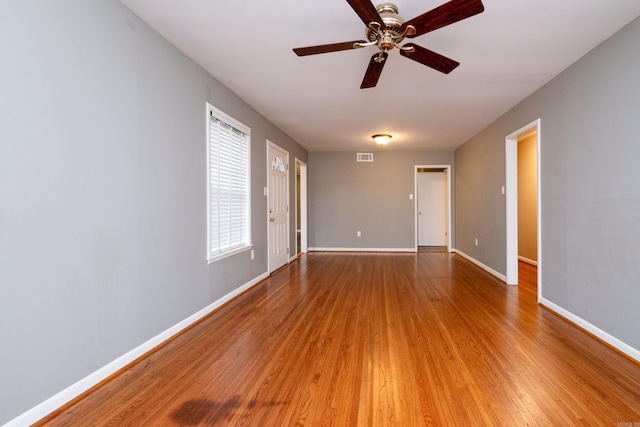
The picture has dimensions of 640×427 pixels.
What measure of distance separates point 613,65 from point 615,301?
5.85 ft

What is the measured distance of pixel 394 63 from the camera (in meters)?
3.03

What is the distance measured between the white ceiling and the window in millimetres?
462

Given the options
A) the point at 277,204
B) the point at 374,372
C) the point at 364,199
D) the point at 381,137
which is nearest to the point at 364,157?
the point at 364,199

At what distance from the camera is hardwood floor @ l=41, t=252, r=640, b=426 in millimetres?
1696

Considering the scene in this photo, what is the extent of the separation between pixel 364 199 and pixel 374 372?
231 inches

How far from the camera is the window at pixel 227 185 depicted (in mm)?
3359

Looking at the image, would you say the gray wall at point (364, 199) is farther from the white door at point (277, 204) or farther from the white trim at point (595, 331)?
the white trim at point (595, 331)

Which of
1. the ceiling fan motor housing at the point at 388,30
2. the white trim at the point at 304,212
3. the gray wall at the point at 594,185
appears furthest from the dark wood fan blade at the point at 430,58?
the white trim at the point at 304,212

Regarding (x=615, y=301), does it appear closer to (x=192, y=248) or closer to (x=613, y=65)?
(x=613, y=65)

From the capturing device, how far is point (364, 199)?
7.80 metres

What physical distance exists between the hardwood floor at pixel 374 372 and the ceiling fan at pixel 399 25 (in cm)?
207

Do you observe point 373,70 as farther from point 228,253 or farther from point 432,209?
point 432,209

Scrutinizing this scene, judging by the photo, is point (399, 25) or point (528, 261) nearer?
point (399, 25)

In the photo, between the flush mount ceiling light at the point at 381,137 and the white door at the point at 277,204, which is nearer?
the white door at the point at 277,204
